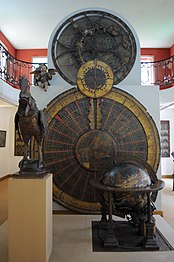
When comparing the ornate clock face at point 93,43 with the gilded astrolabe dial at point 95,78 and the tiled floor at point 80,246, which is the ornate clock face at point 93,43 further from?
the tiled floor at point 80,246

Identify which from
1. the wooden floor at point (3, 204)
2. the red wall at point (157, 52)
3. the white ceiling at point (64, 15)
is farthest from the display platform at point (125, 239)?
the red wall at point (157, 52)

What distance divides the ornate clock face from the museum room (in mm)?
20

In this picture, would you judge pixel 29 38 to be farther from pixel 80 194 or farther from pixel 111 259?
pixel 111 259

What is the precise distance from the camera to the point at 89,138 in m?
4.09

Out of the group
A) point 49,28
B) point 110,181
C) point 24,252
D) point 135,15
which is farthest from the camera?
point 49,28

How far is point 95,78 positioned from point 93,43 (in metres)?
0.85

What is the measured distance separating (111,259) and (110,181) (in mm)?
873

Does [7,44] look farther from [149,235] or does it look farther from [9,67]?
[149,235]

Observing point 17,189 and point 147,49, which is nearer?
point 17,189

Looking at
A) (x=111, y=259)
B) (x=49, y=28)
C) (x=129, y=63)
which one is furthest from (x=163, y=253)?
(x=49, y=28)

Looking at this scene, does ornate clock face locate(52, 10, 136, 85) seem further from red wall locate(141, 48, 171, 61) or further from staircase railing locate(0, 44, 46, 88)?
red wall locate(141, 48, 171, 61)

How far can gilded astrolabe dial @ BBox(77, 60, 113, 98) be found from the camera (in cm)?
415

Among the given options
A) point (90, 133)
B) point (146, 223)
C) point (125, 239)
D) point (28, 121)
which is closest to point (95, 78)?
point (90, 133)

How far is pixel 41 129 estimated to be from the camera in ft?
8.79
